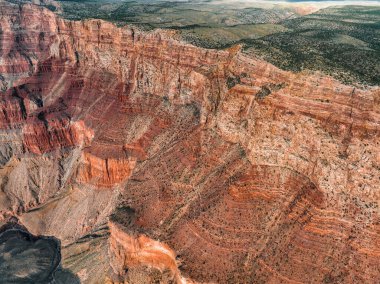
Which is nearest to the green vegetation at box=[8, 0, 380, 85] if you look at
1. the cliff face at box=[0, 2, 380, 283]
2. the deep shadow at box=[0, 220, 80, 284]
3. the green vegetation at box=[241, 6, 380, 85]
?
the green vegetation at box=[241, 6, 380, 85]

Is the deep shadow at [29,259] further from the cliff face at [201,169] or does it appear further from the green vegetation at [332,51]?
the green vegetation at [332,51]

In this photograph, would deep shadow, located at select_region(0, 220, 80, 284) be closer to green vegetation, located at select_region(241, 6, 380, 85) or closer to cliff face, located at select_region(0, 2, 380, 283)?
cliff face, located at select_region(0, 2, 380, 283)

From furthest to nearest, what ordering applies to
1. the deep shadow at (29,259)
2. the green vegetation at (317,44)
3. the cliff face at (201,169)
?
the deep shadow at (29,259)
the green vegetation at (317,44)
the cliff face at (201,169)

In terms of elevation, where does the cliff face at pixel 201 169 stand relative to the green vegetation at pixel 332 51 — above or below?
below

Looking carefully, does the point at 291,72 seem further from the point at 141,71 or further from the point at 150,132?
the point at 141,71

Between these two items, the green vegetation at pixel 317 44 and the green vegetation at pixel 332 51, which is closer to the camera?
the green vegetation at pixel 332 51

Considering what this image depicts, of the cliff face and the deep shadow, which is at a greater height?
the cliff face

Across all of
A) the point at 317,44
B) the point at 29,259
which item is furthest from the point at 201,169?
the point at 317,44

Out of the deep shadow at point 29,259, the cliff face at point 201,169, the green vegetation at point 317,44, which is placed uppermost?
the green vegetation at point 317,44

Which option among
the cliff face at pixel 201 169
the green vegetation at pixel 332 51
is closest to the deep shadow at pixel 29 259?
the cliff face at pixel 201 169
